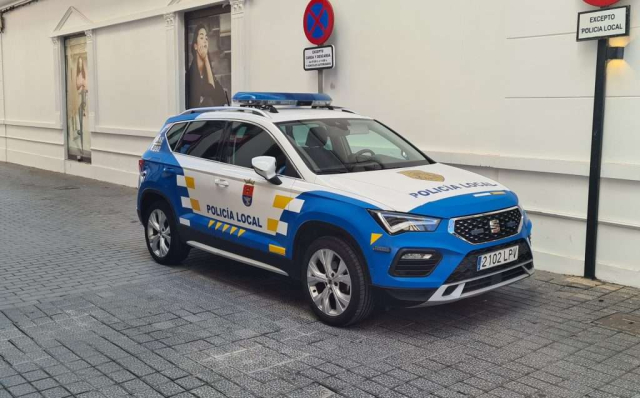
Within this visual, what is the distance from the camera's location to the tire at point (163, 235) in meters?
7.55

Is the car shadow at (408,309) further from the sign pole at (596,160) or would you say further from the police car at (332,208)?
the sign pole at (596,160)

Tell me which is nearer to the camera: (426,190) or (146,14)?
(426,190)

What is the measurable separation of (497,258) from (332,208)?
4.51 ft

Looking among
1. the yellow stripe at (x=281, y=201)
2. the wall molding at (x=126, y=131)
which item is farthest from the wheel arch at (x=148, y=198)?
the wall molding at (x=126, y=131)

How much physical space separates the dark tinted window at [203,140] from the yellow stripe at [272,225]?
3.89ft

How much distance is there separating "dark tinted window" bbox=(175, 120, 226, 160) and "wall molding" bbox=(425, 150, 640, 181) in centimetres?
299

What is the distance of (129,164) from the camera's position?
15344 millimetres

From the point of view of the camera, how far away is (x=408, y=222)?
5.19 meters

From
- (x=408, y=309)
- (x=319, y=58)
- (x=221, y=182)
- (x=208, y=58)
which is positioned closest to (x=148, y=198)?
(x=221, y=182)

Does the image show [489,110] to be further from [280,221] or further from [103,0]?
[103,0]

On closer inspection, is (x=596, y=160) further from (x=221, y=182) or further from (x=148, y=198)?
(x=148, y=198)

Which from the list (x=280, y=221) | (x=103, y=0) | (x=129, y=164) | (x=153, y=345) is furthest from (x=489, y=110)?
(x=103, y=0)

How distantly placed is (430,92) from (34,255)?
17.5 ft

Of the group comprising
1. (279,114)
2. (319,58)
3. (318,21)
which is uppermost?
(318,21)
